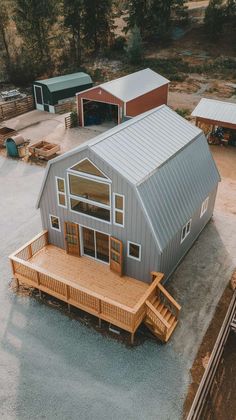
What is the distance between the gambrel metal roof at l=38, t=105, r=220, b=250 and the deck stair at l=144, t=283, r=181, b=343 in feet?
5.92

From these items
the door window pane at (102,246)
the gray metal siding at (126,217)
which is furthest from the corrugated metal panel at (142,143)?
the door window pane at (102,246)

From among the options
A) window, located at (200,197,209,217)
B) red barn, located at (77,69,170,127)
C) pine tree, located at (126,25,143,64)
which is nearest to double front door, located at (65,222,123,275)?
window, located at (200,197,209,217)

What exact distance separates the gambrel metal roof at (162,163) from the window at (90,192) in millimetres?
658

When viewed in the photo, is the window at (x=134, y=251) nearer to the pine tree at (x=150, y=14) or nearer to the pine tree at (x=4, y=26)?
the pine tree at (x=4, y=26)

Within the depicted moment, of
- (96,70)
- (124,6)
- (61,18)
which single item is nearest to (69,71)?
(96,70)

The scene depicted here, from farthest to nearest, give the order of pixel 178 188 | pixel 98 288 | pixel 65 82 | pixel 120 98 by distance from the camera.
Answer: pixel 65 82, pixel 120 98, pixel 178 188, pixel 98 288

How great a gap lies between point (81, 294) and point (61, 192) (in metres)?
3.88

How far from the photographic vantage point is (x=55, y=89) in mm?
31891

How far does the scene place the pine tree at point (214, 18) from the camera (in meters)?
49.8

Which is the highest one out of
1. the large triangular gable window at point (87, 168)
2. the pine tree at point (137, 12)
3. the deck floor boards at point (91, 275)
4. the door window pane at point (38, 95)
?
the pine tree at point (137, 12)

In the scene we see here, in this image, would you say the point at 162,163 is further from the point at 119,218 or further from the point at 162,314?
the point at 162,314

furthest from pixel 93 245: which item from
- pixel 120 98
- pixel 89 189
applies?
pixel 120 98

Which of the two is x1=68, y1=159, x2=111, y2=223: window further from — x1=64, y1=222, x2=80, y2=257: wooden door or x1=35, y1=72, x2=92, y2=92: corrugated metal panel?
x1=35, y1=72, x2=92, y2=92: corrugated metal panel

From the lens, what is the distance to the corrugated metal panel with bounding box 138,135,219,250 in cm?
1234
